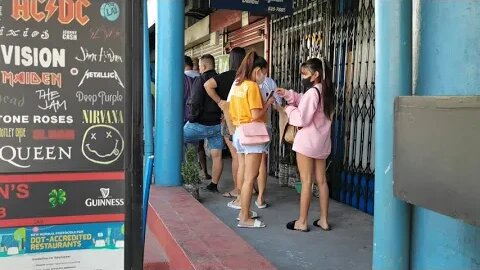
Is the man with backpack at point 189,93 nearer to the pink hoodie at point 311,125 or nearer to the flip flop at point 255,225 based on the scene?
the flip flop at point 255,225

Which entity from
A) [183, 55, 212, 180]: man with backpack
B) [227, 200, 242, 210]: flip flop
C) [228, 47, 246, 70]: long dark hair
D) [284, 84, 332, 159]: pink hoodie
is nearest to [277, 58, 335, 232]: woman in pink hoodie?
[284, 84, 332, 159]: pink hoodie

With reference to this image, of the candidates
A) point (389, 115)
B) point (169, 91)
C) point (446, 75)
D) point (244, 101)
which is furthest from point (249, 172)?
point (446, 75)

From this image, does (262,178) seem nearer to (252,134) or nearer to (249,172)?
(249,172)

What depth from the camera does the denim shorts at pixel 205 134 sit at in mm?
6445

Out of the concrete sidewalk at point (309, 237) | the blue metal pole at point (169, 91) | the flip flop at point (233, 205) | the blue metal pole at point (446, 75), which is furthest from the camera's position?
the blue metal pole at point (169, 91)

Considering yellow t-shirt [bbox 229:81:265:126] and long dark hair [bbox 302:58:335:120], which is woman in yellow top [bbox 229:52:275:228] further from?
long dark hair [bbox 302:58:335:120]

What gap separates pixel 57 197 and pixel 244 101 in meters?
2.58

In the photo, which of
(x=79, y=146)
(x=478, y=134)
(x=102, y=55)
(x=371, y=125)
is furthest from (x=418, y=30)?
(x=371, y=125)

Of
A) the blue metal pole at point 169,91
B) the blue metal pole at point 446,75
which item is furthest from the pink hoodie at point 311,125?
the blue metal pole at point 169,91

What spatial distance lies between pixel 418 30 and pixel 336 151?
3.79 m

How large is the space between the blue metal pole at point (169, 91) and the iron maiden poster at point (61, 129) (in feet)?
13.1

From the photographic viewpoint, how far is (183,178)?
625 centimetres

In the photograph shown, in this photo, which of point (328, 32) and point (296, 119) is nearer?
point (296, 119)

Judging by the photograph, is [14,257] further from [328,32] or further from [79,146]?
[328,32]
